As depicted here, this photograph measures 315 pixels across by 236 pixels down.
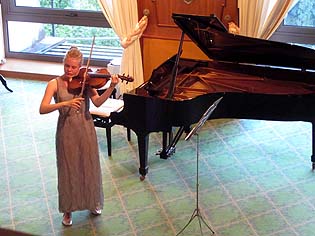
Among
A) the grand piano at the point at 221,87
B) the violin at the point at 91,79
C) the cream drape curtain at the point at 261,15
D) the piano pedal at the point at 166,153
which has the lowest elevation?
the piano pedal at the point at 166,153

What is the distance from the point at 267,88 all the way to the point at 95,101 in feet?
5.92

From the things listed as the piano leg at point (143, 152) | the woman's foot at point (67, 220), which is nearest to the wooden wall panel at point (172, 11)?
the piano leg at point (143, 152)

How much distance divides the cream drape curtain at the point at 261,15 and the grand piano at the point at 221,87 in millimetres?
948

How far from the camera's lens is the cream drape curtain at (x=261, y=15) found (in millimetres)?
5977

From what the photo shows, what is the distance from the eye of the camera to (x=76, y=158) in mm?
3811

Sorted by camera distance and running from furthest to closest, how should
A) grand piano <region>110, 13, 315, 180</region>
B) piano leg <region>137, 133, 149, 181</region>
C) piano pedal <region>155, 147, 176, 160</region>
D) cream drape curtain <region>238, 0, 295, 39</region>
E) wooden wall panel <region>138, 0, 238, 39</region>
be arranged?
wooden wall panel <region>138, 0, 238, 39</region> → cream drape curtain <region>238, 0, 295, 39</region> → piano pedal <region>155, 147, 176, 160</region> → piano leg <region>137, 133, 149, 181</region> → grand piano <region>110, 13, 315, 180</region>

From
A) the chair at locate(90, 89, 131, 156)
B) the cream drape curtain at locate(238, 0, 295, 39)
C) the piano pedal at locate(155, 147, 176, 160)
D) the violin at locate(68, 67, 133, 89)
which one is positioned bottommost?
the piano pedal at locate(155, 147, 176, 160)

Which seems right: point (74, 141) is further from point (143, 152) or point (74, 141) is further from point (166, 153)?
point (166, 153)

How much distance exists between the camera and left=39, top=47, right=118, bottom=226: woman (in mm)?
3568

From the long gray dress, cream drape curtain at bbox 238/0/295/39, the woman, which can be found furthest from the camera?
cream drape curtain at bbox 238/0/295/39

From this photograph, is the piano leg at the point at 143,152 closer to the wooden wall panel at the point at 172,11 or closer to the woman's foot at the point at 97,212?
the woman's foot at the point at 97,212

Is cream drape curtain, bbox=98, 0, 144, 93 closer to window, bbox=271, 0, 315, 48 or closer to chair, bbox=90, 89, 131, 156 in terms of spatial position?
chair, bbox=90, 89, 131, 156

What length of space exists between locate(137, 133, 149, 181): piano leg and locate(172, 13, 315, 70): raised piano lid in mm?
1019

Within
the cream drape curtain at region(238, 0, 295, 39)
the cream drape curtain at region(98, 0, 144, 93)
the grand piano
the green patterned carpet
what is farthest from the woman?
the cream drape curtain at region(238, 0, 295, 39)
